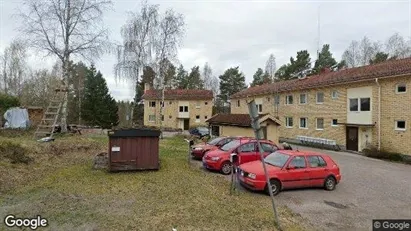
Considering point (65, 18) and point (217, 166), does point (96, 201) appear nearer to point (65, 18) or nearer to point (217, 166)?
point (217, 166)

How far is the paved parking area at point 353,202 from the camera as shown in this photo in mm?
7209

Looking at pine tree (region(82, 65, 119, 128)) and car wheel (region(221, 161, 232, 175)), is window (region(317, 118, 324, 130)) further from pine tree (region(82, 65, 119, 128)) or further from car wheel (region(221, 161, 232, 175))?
pine tree (region(82, 65, 119, 128))

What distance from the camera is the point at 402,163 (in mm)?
A: 18547

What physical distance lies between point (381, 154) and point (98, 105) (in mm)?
38613

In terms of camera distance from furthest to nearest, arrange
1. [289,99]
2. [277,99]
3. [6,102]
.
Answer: [277,99] → [289,99] → [6,102]

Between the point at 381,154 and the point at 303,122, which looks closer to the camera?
the point at 381,154

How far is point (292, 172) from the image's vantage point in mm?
9695

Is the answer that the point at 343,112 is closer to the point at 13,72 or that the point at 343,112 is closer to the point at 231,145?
the point at 231,145

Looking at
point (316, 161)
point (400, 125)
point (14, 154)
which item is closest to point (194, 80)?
point (400, 125)

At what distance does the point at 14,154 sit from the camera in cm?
1133

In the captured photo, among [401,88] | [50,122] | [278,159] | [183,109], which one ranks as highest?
[401,88]

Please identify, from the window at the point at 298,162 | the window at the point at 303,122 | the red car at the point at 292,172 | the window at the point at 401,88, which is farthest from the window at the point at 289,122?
the window at the point at 298,162

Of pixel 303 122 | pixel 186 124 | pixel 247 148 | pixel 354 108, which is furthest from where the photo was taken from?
pixel 186 124

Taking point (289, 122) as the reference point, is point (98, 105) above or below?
above
